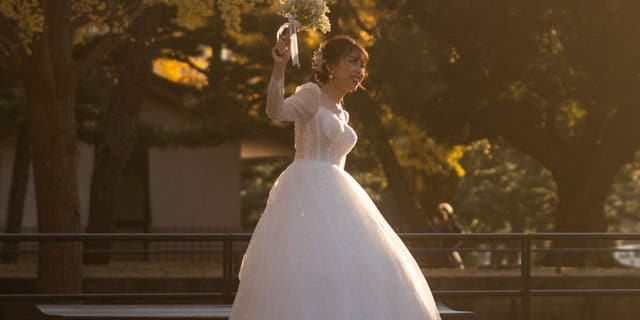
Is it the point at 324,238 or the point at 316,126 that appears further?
the point at 316,126

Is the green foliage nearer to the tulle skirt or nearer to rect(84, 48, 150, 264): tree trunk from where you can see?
rect(84, 48, 150, 264): tree trunk

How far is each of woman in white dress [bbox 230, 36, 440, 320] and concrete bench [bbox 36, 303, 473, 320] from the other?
9.85ft

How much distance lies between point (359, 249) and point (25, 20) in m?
Result: 10.1

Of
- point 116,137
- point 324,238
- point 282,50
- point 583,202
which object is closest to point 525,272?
point 324,238

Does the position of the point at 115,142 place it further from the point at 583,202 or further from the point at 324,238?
the point at 324,238

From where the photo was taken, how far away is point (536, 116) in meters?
29.8

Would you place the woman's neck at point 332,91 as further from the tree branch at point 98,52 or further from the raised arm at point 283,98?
the tree branch at point 98,52

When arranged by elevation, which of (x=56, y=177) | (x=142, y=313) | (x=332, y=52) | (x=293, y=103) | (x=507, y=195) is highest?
(x=507, y=195)

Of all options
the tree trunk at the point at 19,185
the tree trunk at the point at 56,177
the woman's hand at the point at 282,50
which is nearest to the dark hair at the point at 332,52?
the woman's hand at the point at 282,50

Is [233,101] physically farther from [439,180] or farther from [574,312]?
[574,312]

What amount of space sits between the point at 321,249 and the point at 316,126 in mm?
818

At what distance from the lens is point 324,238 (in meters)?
8.55

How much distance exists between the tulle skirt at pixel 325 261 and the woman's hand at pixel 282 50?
0.82 metres

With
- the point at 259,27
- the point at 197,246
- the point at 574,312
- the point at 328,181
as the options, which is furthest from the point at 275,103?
the point at 197,246
